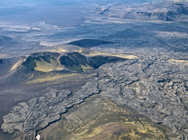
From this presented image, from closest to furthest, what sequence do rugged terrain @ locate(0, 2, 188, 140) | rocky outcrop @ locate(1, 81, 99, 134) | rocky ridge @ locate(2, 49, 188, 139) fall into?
rugged terrain @ locate(0, 2, 188, 140) < rocky outcrop @ locate(1, 81, 99, 134) < rocky ridge @ locate(2, 49, 188, 139)

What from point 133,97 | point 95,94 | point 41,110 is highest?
point 95,94

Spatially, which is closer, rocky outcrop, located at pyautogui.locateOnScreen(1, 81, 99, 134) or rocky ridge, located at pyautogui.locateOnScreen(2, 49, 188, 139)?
rocky outcrop, located at pyautogui.locateOnScreen(1, 81, 99, 134)

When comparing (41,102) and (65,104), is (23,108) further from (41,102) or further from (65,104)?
(65,104)

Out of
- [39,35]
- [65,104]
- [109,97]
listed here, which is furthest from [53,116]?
[39,35]

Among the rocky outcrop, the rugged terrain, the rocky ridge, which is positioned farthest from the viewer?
the rocky ridge

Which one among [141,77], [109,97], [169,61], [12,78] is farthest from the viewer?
[169,61]

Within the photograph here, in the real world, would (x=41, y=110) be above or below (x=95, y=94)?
below

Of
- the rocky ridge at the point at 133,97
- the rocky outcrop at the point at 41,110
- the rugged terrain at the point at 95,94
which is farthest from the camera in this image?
the rocky ridge at the point at 133,97

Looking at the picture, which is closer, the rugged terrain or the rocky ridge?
the rugged terrain

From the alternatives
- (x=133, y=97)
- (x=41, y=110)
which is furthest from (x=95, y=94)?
(x=41, y=110)

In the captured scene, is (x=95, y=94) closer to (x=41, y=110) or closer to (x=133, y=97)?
(x=133, y=97)

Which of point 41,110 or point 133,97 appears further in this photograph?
point 133,97
